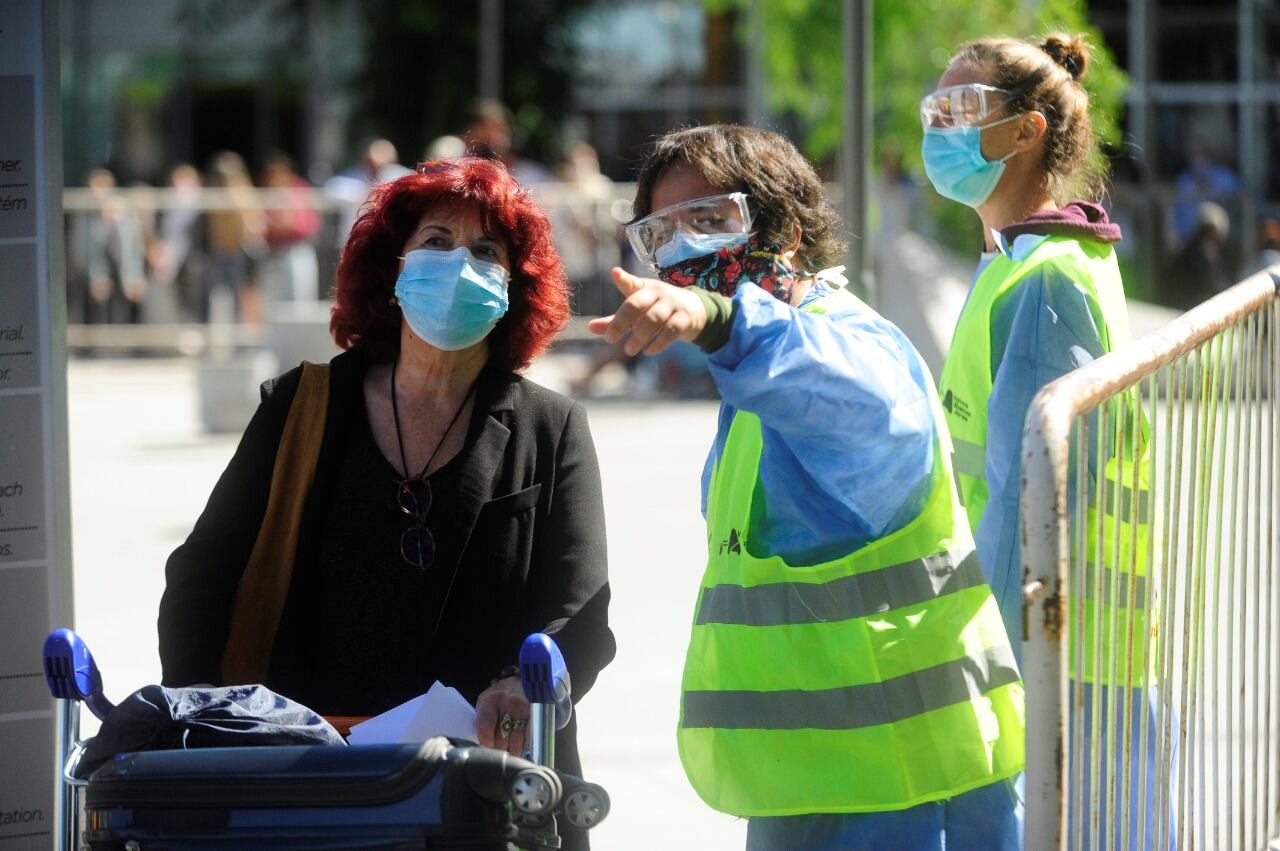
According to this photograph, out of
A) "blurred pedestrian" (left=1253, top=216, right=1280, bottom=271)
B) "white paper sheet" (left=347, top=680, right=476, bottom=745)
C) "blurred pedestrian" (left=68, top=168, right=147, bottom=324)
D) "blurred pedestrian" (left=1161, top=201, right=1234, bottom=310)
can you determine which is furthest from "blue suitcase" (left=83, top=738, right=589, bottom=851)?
"blurred pedestrian" (left=68, top=168, right=147, bottom=324)

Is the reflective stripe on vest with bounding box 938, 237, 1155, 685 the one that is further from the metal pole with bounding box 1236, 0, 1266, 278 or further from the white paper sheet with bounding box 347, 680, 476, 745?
the metal pole with bounding box 1236, 0, 1266, 278

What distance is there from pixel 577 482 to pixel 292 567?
0.57 meters

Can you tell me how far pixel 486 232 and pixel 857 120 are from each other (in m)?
4.05

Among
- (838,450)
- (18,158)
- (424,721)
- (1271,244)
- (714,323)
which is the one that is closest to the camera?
(714,323)

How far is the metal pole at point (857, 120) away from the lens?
23.6 ft

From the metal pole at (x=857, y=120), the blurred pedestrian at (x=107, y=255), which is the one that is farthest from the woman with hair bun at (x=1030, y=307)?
the blurred pedestrian at (x=107, y=255)

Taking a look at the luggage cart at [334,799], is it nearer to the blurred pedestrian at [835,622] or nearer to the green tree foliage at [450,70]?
the blurred pedestrian at [835,622]

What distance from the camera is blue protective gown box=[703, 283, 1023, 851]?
8.02 ft

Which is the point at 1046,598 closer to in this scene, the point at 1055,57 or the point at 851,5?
the point at 1055,57

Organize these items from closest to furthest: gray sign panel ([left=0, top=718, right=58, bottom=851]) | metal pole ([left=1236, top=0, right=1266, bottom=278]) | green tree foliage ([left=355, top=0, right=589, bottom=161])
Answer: gray sign panel ([left=0, top=718, right=58, bottom=851]) < metal pole ([left=1236, top=0, right=1266, bottom=278]) < green tree foliage ([left=355, top=0, right=589, bottom=161])

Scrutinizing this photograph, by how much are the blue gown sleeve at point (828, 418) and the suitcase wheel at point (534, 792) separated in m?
0.58

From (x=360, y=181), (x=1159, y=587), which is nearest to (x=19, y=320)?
(x=1159, y=587)

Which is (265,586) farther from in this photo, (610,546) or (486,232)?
(610,546)

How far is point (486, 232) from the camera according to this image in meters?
3.43
